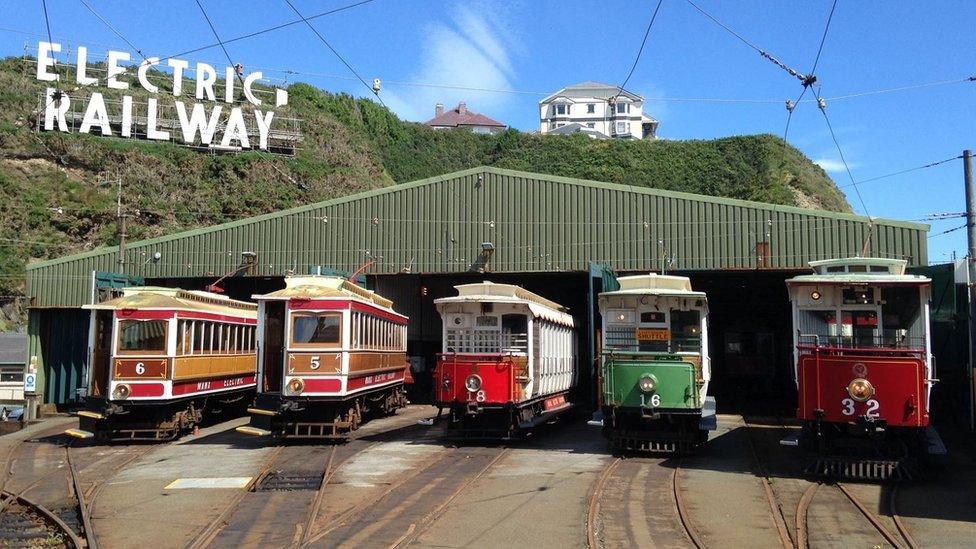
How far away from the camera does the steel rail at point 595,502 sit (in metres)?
8.18

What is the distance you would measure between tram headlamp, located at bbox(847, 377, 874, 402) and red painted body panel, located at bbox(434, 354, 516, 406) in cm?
588

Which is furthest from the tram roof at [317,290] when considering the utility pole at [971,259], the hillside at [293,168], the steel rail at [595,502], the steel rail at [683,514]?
the hillside at [293,168]

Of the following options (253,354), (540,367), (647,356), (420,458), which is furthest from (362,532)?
(253,354)

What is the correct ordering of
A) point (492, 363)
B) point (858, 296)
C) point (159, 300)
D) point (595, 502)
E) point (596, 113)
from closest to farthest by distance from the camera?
point (595, 502) → point (858, 296) → point (492, 363) → point (159, 300) → point (596, 113)

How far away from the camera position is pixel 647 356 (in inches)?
534

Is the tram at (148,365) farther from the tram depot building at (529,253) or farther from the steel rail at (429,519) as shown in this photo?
the steel rail at (429,519)

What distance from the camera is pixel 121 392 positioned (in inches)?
621

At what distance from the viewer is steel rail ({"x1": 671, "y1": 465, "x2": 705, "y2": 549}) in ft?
26.6

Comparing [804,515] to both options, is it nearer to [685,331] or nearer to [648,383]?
[648,383]

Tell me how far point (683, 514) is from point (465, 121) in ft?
265

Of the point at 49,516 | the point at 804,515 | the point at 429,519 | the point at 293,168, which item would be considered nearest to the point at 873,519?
the point at 804,515

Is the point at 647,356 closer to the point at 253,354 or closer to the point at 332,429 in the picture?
the point at 332,429

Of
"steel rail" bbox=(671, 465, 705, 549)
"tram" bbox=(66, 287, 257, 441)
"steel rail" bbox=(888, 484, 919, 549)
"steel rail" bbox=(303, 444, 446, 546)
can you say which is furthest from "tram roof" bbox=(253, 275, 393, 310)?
"steel rail" bbox=(888, 484, 919, 549)

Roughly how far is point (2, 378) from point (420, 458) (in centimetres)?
2567
